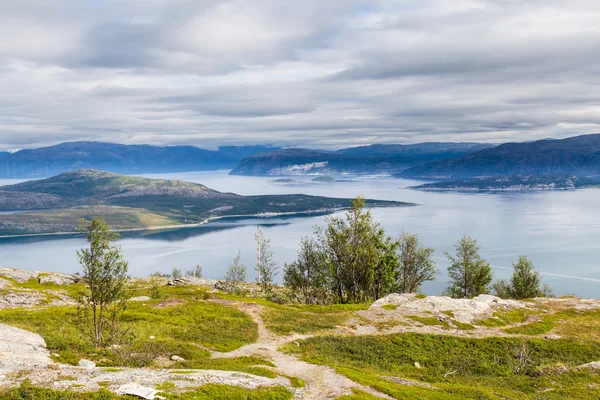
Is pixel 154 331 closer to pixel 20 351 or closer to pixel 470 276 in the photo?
pixel 20 351

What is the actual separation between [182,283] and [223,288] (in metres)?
15.4

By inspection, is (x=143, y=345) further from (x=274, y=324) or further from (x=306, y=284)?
(x=306, y=284)

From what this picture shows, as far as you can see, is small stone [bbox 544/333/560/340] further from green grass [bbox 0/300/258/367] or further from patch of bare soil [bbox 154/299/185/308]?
patch of bare soil [bbox 154/299/185/308]

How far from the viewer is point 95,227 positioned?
4166 centimetres

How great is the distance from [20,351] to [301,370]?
2291cm

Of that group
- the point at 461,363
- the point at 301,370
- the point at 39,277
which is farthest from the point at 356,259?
the point at 39,277

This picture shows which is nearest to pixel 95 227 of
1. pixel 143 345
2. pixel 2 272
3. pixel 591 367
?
pixel 143 345

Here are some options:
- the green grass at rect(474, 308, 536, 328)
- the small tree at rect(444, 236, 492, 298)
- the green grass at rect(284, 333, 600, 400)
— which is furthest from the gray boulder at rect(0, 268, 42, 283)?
the small tree at rect(444, 236, 492, 298)

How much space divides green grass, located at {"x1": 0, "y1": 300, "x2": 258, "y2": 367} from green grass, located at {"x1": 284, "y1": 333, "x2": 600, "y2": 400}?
9.79m

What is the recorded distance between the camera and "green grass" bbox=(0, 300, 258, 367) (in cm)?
3925

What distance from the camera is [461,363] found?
5012cm

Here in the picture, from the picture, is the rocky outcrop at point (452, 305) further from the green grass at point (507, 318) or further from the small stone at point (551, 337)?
the small stone at point (551, 337)

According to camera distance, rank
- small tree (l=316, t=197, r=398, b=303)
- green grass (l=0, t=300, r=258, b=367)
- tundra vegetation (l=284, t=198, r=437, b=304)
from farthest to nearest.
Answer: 1. tundra vegetation (l=284, t=198, r=437, b=304)
2. small tree (l=316, t=197, r=398, b=303)
3. green grass (l=0, t=300, r=258, b=367)

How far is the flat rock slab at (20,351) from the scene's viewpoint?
2922 cm
